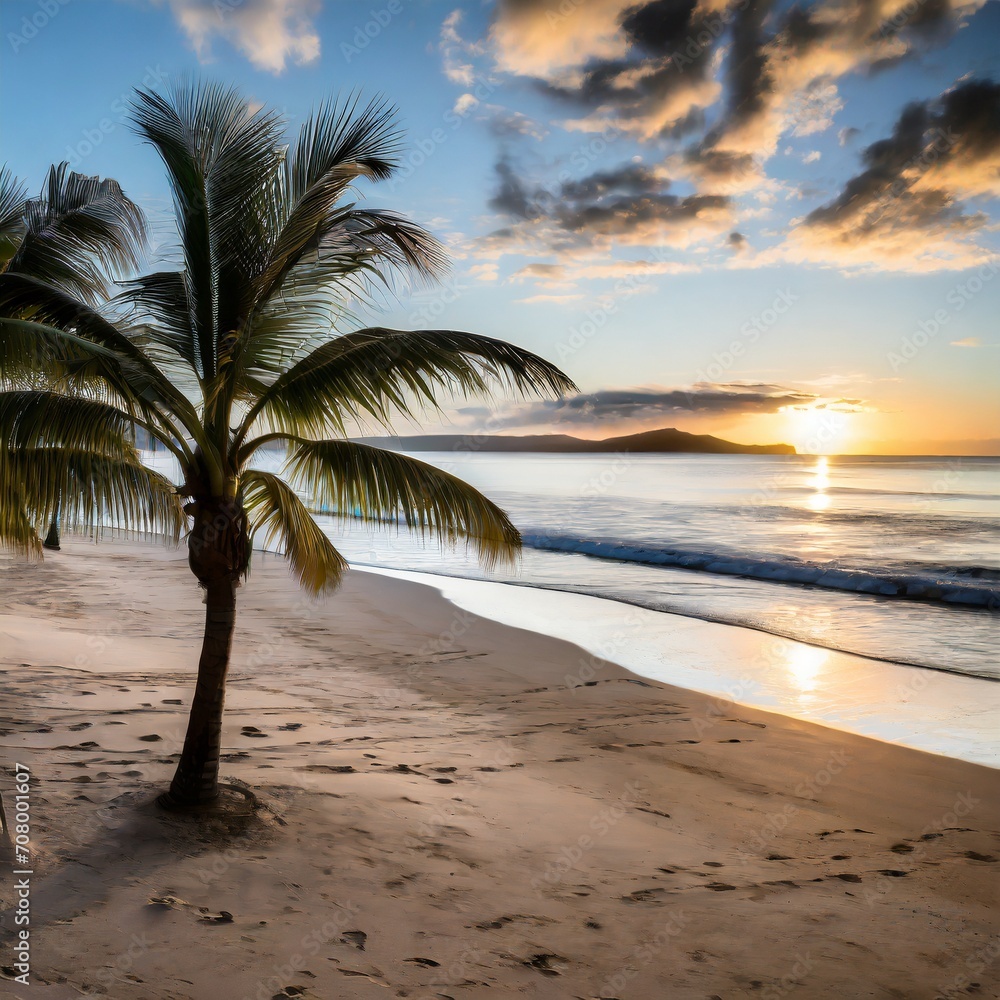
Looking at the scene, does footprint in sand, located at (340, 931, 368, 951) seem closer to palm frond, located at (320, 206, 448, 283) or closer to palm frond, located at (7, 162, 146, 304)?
palm frond, located at (320, 206, 448, 283)

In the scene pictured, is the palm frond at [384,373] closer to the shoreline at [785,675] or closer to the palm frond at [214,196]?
the palm frond at [214,196]

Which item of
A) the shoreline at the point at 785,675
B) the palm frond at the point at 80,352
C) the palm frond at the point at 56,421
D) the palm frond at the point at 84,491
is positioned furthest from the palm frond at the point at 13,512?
the shoreline at the point at 785,675

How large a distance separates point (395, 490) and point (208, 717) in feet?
6.63

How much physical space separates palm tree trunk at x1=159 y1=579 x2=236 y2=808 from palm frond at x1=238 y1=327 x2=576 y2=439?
1.17m

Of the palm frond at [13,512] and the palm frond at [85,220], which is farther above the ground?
the palm frond at [85,220]

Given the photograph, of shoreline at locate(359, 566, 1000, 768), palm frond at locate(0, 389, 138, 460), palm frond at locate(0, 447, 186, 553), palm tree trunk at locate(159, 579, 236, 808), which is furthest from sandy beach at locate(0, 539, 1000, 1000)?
palm frond at locate(0, 389, 138, 460)

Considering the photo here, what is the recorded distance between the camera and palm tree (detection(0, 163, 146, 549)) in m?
7.63

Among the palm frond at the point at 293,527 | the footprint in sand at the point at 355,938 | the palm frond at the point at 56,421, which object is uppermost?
the palm frond at the point at 56,421

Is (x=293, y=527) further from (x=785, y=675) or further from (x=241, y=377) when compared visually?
(x=785, y=675)

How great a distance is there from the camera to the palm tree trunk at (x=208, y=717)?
15.9ft

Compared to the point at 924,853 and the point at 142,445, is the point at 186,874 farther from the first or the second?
the point at 924,853

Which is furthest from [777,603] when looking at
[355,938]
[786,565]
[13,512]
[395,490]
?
[13,512]

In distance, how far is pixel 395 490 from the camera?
4.72 meters

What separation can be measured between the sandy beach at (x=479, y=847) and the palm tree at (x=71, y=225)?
3.63 m
